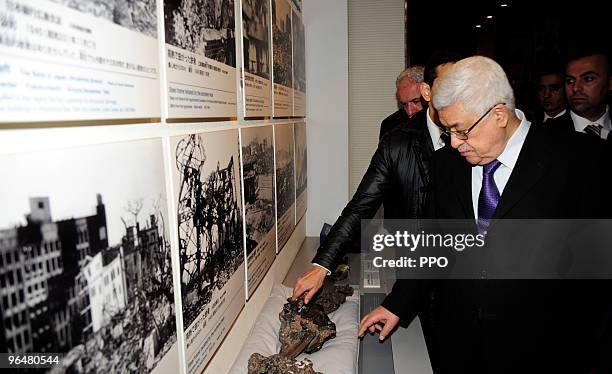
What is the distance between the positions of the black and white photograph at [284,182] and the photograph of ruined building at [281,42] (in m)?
0.33

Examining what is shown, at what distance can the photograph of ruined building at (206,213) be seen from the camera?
1341 millimetres

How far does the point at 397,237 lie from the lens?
259cm

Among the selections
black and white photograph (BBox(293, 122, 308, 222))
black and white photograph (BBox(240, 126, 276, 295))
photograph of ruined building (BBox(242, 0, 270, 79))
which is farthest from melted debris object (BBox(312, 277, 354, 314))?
photograph of ruined building (BBox(242, 0, 270, 79))

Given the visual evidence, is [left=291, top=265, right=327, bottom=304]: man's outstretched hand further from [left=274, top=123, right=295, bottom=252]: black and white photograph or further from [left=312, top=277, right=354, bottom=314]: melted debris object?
[left=274, top=123, right=295, bottom=252]: black and white photograph

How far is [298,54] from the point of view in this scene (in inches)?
144

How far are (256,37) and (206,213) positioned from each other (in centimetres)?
110

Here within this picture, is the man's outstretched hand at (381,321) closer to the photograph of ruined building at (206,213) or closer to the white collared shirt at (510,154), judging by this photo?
the photograph of ruined building at (206,213)

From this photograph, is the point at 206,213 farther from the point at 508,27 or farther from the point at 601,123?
the point at 508,27

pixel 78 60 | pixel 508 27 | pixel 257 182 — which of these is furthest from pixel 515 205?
pixel 508 27

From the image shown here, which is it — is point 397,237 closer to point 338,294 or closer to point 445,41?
point 338,294

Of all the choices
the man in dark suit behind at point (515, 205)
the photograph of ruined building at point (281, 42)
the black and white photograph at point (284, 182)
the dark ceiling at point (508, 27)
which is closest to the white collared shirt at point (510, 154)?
the man in dark suit behind at point (515, 205)

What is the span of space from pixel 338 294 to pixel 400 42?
321 cm

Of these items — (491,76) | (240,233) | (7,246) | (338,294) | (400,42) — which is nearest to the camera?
(7,246)

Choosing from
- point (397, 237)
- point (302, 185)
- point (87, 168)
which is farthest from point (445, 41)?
point (87, 168)
